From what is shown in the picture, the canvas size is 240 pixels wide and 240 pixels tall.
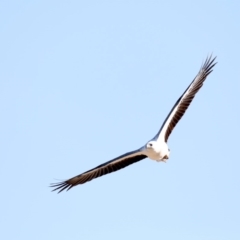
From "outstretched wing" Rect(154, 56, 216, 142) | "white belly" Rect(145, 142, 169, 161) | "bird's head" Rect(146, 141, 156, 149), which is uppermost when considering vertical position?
"outstretched wing" Rect(154, 56, 216, 142)

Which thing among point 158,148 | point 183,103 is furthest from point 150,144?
point 183,103

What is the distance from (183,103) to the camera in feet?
57.6

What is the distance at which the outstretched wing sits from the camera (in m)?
16.8

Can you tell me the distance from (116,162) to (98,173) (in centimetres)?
77

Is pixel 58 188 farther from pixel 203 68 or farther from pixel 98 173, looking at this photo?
pixel 203 68

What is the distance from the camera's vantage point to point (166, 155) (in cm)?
1620

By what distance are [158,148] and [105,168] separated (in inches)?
90.7

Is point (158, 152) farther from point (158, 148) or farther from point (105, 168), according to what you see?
point (105, 168)

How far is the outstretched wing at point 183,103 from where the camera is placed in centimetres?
1684

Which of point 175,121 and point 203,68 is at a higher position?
point 203,68

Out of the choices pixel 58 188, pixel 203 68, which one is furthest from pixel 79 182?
pixel 203 68

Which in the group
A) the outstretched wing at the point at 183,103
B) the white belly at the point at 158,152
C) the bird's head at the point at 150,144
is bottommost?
the white belly at the point at 158,152

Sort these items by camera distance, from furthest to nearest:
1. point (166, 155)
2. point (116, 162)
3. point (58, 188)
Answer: point (58, 188)
point (116, 162)
point (166, 155)

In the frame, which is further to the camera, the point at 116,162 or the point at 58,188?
→ the point at 58,188
